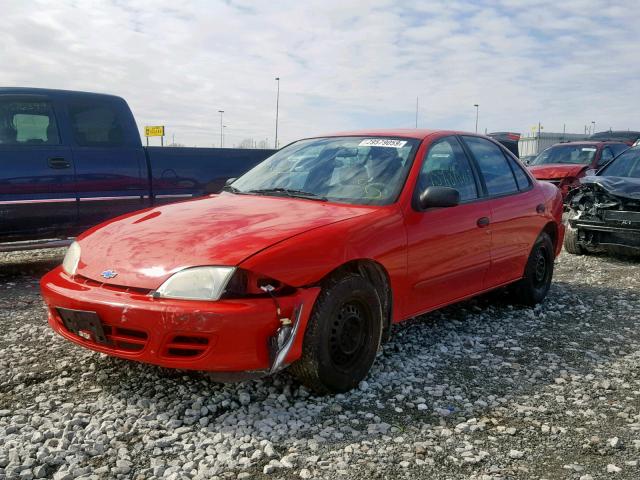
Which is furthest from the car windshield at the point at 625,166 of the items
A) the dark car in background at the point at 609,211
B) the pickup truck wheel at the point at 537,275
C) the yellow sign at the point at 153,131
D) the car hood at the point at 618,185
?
the yellow sign at the point at 153,131

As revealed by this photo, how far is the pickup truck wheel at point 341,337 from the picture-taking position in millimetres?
3086

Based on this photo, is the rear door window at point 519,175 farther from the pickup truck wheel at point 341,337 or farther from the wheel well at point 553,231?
the pickup truck wheel at point 341,337

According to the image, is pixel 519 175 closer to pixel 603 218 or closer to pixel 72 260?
pixel 603 218

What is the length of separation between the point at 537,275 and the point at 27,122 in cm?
520

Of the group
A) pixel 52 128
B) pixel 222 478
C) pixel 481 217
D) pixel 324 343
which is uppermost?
pixel 52 128

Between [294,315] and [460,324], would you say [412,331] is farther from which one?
[294,315]

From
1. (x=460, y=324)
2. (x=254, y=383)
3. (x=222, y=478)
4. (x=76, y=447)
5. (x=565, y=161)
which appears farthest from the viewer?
(x=565, y=161)

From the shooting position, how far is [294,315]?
2957mm

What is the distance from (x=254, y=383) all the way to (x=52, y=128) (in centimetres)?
415

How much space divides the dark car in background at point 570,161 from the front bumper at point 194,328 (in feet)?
35.1

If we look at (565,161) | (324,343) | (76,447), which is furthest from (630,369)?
(565,161)

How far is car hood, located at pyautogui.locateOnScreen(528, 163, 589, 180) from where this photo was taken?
1243 cm

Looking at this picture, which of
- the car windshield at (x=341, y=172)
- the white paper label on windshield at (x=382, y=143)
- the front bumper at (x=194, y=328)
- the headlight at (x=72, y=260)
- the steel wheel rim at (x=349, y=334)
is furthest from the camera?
the white paper label on windshield at (x=382, y=143)

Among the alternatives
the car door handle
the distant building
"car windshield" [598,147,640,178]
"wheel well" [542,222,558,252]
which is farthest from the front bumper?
the distant building
